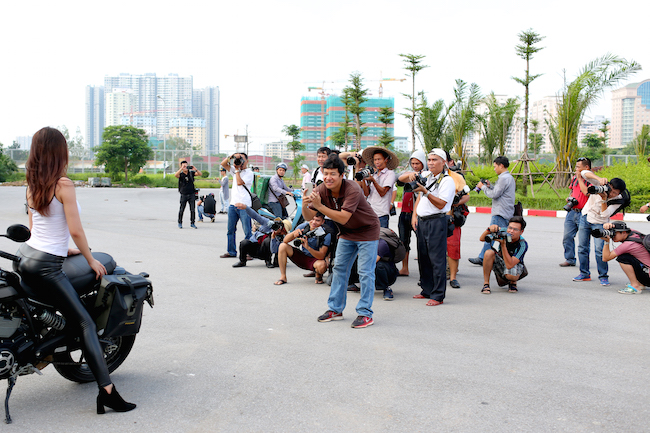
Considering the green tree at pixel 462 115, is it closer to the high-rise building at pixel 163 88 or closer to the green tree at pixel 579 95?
the green tree at pixel 579 95

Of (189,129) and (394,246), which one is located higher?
(189,129)

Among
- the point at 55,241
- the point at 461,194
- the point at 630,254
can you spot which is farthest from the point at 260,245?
the point at 55,241

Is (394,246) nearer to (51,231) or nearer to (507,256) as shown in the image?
(507,256)

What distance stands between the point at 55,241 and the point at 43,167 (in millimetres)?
462

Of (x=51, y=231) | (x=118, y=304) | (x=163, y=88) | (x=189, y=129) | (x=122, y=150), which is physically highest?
(x=163, y=88)

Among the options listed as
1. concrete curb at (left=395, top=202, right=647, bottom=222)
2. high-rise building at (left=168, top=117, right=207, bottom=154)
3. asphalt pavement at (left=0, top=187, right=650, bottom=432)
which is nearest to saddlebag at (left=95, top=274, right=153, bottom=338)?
asphalt pavement at (left=0, top=187, right=650, bottom=432)

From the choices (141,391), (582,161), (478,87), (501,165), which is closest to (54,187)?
(141,391)

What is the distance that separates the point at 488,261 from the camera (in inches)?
284

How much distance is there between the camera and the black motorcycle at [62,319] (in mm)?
3330

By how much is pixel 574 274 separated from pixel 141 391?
6.79m

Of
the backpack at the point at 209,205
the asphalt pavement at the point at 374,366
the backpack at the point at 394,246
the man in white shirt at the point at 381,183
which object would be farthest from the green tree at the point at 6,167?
the backpack at the point at 394,246

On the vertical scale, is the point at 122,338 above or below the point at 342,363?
above

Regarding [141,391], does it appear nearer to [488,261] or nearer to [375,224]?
[375,224]

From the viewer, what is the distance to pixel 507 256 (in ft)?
23.4
